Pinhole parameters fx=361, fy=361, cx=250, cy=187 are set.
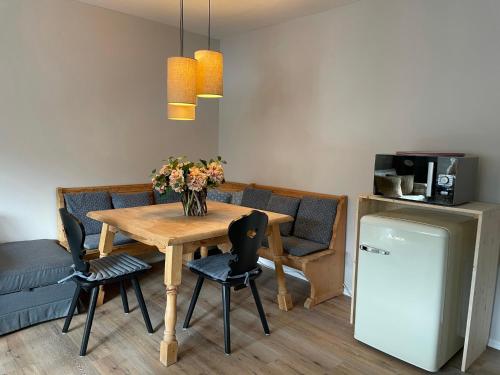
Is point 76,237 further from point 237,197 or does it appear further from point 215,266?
point 237,197

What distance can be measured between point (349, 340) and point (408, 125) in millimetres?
1659

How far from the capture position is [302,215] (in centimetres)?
339

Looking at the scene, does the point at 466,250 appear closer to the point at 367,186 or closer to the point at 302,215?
the point at 367,186

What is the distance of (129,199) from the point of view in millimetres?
3625

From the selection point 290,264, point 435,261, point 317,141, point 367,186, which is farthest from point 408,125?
point 290,264

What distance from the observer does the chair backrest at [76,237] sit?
2162 mm

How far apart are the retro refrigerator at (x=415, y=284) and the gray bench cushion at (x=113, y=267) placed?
1517 mm

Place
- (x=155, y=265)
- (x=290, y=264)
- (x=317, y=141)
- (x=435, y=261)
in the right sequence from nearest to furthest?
(x=435, y=261) → (x=290, y=264) → (x=317, y=141) → (x=155, y=265)

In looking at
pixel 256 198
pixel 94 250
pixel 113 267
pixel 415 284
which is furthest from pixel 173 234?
pixel 256 198

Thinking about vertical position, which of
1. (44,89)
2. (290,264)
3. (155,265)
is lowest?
(155,265)

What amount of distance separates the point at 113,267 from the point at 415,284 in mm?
1933

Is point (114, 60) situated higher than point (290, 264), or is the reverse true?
point (114, 60)

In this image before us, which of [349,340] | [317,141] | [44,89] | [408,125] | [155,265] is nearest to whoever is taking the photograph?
[349,340]

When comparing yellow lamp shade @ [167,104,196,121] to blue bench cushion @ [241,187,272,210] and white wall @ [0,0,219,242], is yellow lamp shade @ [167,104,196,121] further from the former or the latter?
blue bench cushion @ [241,187,272,210]
